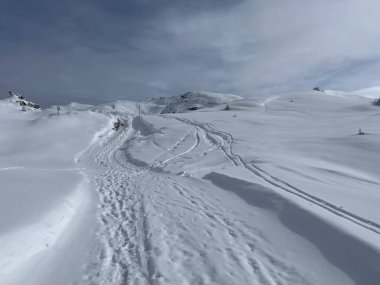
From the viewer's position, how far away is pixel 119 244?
275 inches

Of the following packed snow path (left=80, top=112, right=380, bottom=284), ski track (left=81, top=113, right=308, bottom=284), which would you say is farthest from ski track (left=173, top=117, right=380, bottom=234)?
ski track (left=81, top=113, right=308, bottom=284)

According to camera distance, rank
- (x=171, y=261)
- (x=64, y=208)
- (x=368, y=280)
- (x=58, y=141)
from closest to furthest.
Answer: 1. (x=368, y=280)
2. (x=171, y=261)
3. (x=64, y=208)
4. (x=58, y=141)

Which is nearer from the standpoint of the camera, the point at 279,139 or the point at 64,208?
the point at 64,208

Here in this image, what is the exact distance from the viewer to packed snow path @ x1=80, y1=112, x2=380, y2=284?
5613 millimetres

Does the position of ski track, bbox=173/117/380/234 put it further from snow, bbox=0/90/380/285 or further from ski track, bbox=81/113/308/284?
ski track, bbox=81/113/308/284

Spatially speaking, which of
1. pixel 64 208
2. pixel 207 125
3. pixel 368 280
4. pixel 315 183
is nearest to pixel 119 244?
pixel 64 208

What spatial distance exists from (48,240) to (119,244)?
54.8 inches

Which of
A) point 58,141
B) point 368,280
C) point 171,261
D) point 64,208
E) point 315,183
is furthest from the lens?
point 58,141

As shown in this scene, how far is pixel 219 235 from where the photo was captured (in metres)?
7.39

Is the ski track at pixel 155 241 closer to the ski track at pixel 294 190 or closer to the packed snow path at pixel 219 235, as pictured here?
the packed snow path at pixel 219 235

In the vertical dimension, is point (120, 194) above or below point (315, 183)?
below

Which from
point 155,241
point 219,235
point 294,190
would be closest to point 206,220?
point 219,235

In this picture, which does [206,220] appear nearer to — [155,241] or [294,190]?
[155,241]

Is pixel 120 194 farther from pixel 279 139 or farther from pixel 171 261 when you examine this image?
pixel 279 139
